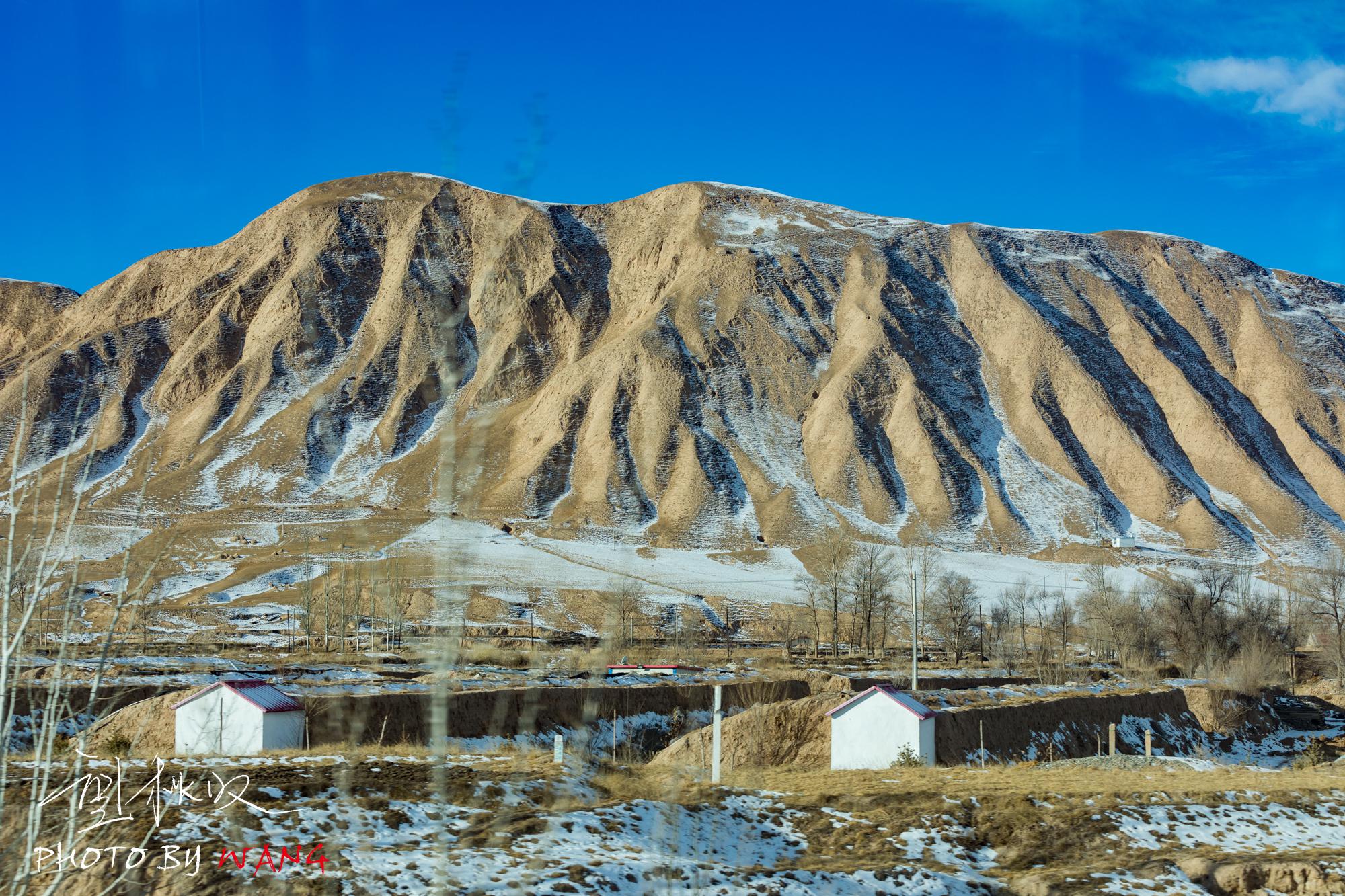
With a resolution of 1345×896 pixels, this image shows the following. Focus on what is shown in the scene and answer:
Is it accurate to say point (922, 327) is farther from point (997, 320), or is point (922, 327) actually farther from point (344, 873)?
point (344, 873)

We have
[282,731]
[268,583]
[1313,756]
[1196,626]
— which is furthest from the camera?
[268,583]

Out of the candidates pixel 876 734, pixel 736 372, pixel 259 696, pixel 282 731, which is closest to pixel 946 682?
pixel 876 734

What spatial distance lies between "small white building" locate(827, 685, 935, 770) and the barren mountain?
81128 millimetres

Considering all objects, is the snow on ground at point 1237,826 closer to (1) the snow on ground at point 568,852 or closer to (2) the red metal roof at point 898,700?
(1) the snow on ground at point 568,852

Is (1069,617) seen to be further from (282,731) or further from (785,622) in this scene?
(282,731)

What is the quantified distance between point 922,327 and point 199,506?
8833 centimetres

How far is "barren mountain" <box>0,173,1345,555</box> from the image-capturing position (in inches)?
4653

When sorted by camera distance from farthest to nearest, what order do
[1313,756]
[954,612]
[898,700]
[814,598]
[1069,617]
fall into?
[1069,617], [814,598], [954,612], [1313,756], [898,700]

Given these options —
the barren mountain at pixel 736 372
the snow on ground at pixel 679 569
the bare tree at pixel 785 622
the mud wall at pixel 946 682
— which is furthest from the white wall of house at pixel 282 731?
the barren mountain at pixel 736 372

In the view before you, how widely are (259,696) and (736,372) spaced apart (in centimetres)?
11634

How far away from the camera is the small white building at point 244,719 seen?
21531 millimetres

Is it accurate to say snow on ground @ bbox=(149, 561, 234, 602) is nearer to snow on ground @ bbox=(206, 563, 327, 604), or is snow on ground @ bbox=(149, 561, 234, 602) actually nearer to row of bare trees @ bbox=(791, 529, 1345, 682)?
snow on ground @ bbox=(206, 563, 327, 604)

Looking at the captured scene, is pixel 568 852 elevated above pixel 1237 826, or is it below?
above

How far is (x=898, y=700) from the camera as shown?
25219mm
